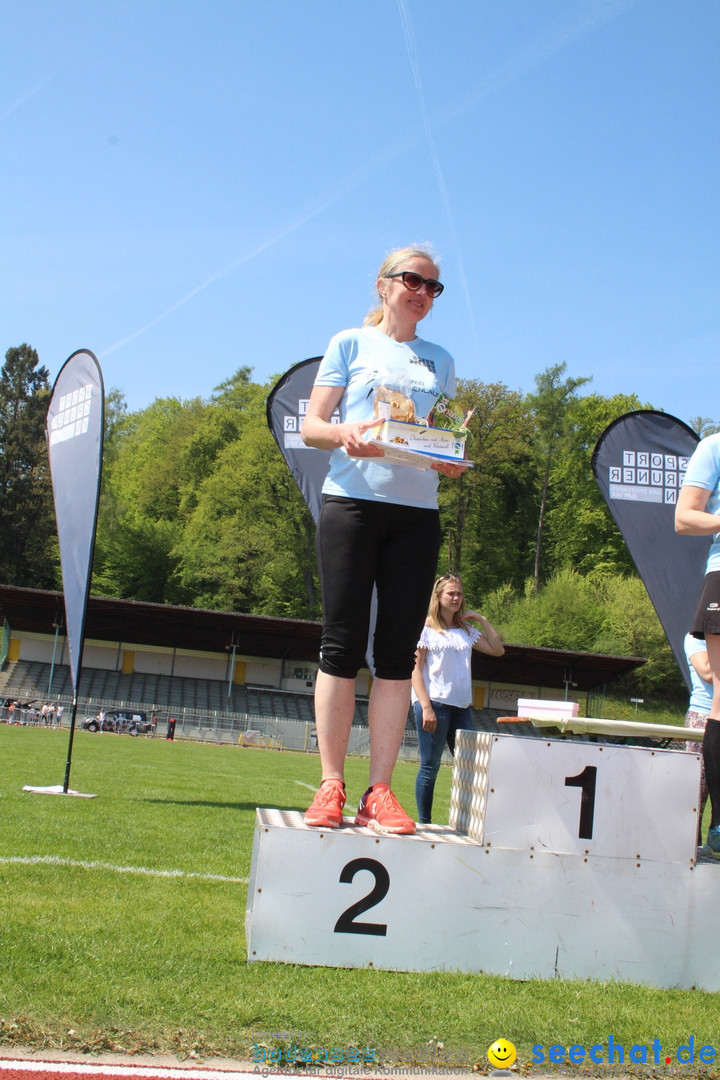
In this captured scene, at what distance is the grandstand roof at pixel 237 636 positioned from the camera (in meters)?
42.0

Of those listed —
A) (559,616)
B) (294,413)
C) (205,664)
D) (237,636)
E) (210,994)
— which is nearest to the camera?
(210,994)

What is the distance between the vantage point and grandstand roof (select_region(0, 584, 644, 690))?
4197 cm

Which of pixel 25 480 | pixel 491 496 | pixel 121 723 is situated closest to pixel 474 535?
pixel 491 496

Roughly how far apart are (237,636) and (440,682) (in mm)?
39327

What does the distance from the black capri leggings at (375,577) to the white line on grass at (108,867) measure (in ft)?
4.59

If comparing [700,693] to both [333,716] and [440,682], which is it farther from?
[333,716]

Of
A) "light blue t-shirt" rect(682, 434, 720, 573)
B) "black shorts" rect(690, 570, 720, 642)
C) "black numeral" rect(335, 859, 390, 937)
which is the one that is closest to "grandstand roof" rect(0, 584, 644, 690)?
"light blue t-shirt" rect(682, 434, 720, 573)

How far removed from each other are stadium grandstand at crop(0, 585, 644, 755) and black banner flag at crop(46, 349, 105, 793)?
32.6 metres

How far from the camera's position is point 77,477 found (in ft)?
25.2

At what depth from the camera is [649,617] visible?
47875 millimetres

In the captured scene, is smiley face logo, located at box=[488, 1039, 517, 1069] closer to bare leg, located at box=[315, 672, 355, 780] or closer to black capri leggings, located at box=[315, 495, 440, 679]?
bare leg, located at box=[315, 672, 355, 780]

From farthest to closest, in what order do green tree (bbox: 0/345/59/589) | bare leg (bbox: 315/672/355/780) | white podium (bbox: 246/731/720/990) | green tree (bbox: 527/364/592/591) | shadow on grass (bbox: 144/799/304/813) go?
green tree (bbox: 0/345/59/589) < green tree (bbox: 527/364/592/591) < shadow on grass (bbox: 144/799/304/813) < bare leg (bbox: 315/672/355/780) < white podium (bbox: 246/731/720/990)

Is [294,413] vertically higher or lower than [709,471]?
higher

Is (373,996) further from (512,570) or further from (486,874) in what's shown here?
(512,570)
